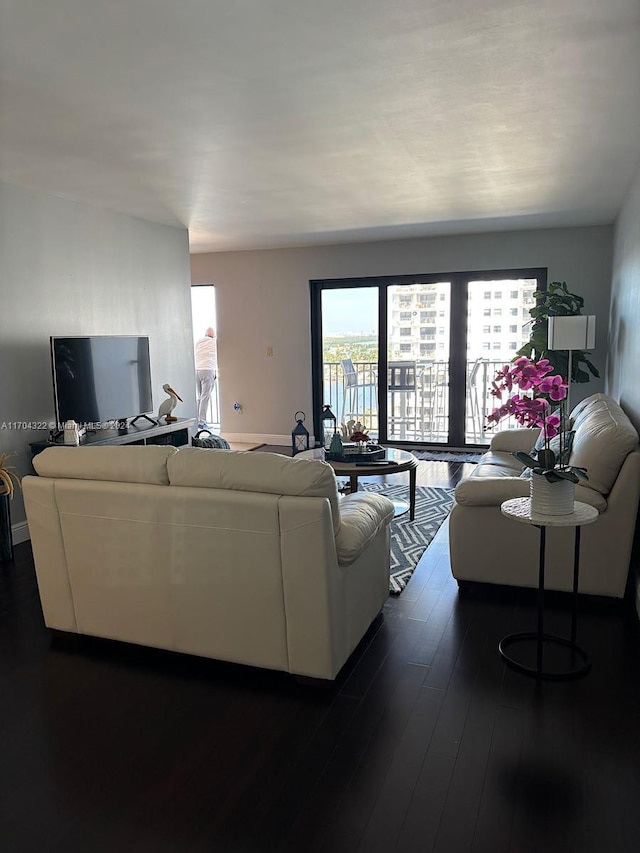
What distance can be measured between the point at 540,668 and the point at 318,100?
2.68 meters

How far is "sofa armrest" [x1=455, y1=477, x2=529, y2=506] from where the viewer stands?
329 cm

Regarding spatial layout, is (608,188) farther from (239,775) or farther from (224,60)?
(239,775)

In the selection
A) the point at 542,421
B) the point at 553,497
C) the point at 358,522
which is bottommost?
the point at 358,522

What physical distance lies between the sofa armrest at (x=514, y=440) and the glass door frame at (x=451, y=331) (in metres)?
2.45

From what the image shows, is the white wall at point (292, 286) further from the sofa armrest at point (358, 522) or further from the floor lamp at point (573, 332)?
the sofa armrest at point (358, 522)

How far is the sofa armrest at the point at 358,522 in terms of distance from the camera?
254cm

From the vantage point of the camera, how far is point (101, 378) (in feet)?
16.4

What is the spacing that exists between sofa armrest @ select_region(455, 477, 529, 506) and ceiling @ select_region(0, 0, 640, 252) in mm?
1863

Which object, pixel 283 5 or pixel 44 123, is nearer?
pixel 283 5

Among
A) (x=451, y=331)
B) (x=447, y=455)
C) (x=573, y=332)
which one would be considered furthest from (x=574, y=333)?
(x=447, y=455)

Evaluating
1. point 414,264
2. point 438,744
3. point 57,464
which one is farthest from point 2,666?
point 414,264

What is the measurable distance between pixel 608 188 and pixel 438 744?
14.4 feet

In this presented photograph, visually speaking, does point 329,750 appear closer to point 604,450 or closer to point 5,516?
point 604,450

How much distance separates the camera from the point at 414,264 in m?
7.41
